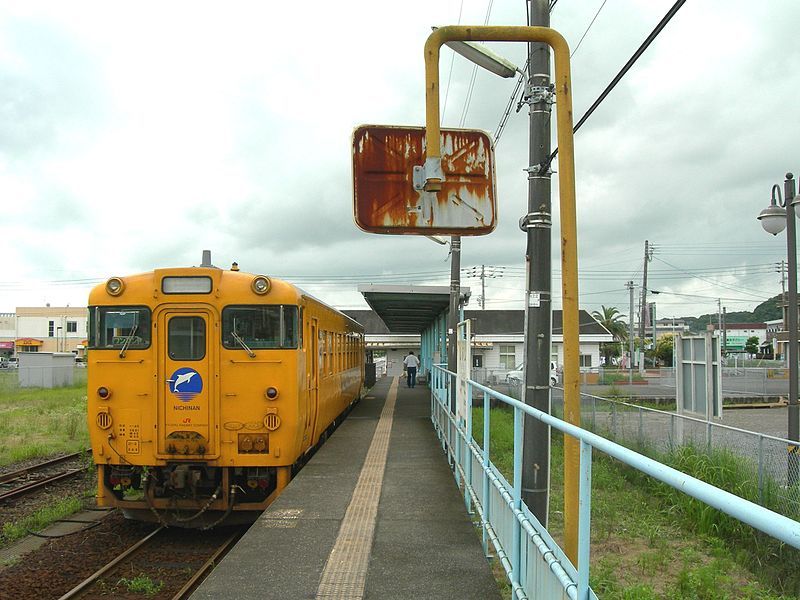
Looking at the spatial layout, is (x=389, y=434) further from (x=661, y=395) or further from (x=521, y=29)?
(x=661, y=395)

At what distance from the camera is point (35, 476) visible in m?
12.3

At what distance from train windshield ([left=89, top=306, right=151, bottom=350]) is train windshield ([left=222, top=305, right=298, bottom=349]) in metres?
0.93

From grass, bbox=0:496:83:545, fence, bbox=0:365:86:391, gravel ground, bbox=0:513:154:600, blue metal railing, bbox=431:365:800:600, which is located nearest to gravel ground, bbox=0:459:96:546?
grass, bbox=0:496:83:545

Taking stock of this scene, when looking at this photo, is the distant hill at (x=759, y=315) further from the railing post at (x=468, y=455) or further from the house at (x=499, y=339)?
the railing post at (x=468, y=455)

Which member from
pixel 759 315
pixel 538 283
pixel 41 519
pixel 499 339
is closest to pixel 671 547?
pixel 538 283

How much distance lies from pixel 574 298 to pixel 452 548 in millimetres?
2277

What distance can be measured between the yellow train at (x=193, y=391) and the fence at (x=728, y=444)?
5.25 m

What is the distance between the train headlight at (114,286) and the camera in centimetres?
831

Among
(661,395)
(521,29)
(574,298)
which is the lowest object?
(661,395)

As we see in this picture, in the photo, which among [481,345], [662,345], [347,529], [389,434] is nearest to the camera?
[347,529]

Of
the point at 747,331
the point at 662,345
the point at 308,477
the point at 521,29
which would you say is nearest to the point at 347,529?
the point at 308,477

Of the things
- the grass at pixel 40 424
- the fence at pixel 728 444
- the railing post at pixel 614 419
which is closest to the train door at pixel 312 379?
the fence at pixel 728 444

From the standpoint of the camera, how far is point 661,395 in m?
26.9

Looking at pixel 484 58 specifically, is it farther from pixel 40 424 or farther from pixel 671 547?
pixel 40 424
